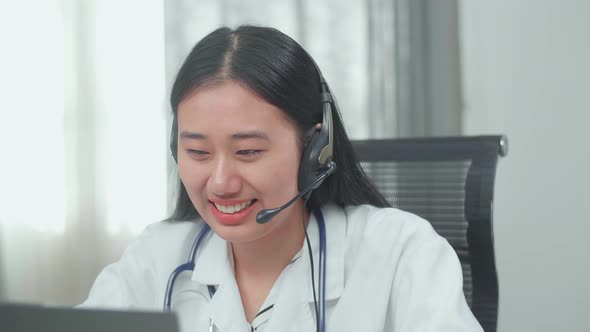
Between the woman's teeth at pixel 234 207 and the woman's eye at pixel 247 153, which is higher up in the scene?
the woman's eye at pixel 247 153

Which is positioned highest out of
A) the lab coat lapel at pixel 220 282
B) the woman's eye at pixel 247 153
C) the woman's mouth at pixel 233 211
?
the woman's eye at pixel 247 153

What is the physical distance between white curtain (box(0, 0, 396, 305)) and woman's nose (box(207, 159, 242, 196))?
1.31 meters

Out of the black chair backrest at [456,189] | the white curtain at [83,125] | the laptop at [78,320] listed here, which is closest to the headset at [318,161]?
the black chair backrest at [456,189]

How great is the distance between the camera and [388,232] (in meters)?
1.12

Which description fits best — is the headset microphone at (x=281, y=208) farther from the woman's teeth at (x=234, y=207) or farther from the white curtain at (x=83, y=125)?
the white curtain at (x=83, y=125)

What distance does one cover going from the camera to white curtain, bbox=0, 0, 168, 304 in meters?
2.30

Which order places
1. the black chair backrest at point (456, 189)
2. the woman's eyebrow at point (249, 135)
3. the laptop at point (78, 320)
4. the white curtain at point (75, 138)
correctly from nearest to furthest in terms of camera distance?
the laptop at point (78, 320) → the woman's eyebrow at point (249, 135) → the black chair backrest at point (456, 189) → the white curtain at point (75, 138)

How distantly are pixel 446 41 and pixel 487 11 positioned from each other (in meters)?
0.18

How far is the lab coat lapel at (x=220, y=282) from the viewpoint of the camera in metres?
1.09

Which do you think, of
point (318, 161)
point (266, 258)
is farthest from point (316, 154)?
point (266, 258)

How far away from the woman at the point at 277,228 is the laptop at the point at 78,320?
45 cm

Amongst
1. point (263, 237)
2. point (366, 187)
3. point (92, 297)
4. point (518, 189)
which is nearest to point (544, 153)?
point (518, 189)

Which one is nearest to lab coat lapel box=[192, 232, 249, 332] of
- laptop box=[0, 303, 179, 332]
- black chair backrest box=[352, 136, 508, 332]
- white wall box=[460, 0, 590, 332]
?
black chair backrest box=[352, 136, 508, 332]

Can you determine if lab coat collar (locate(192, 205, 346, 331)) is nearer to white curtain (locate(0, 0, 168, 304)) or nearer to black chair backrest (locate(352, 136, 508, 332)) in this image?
black chair backrest (locate(352, 136, 508, 332))
